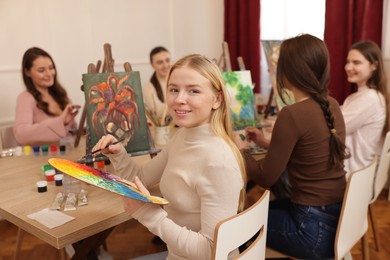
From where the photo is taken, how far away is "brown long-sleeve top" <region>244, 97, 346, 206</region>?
1.60m

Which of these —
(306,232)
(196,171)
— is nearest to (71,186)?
(196,171)

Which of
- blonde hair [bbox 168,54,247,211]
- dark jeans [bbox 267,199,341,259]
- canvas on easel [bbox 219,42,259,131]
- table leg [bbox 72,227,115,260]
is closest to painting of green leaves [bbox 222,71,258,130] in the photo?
canvas on easel [bbox 219,42,259,131]

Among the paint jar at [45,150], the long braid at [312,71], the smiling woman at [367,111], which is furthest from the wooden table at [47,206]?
the smiling woman at [367,111]

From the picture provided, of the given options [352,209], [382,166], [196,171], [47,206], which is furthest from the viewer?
[382,166]

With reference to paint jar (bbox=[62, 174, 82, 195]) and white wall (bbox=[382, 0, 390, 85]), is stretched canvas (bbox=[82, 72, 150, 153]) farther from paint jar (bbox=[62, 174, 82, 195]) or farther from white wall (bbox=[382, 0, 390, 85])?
white wall (bbox=[382, 0, 390, 85])

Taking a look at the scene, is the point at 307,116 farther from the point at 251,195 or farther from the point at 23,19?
the point at 23,19

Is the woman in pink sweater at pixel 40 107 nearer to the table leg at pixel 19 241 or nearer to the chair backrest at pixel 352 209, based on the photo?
the table leg at pixel 19 241

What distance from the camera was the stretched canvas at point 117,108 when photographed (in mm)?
1823

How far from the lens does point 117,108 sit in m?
1.87

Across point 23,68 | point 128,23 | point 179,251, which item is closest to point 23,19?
point 23,68

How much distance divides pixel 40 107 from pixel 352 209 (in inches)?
77.4

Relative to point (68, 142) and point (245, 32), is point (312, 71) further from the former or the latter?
point (245, 32)

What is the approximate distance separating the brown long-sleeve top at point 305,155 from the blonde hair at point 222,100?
0.36m

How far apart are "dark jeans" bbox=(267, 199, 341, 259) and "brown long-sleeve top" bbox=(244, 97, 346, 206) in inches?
1.5
